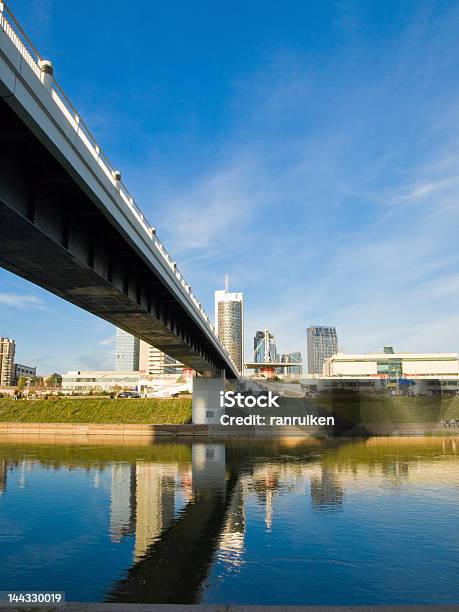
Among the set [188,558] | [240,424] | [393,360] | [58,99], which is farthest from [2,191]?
[393,360]

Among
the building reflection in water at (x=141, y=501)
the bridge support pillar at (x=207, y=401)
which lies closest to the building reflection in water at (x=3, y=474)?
the building reflection in water at (x=141, y=501)

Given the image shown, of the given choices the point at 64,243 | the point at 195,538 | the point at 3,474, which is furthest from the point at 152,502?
the point at 64,243

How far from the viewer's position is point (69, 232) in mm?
19312

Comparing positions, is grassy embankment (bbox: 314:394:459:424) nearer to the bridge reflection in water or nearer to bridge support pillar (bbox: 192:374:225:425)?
bridge support pillar (bbox: 192:374:225:425)

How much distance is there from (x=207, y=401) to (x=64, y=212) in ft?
195

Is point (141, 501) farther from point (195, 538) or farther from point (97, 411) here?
point (97, 411)

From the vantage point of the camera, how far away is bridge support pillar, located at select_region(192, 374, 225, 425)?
74.8m

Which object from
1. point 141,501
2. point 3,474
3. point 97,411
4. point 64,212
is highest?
point 64,212

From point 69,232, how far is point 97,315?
1489 centimetres

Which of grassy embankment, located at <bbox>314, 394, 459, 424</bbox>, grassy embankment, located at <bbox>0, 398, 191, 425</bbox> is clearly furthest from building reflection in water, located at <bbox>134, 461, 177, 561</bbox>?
grassy embankment, located at <bbox>314, 394, 459, 424</bbox>

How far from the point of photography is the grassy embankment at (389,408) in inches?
3182

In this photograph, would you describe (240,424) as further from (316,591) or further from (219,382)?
(316,591)

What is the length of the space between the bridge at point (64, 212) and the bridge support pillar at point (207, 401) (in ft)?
140

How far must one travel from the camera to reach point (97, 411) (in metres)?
84.1
